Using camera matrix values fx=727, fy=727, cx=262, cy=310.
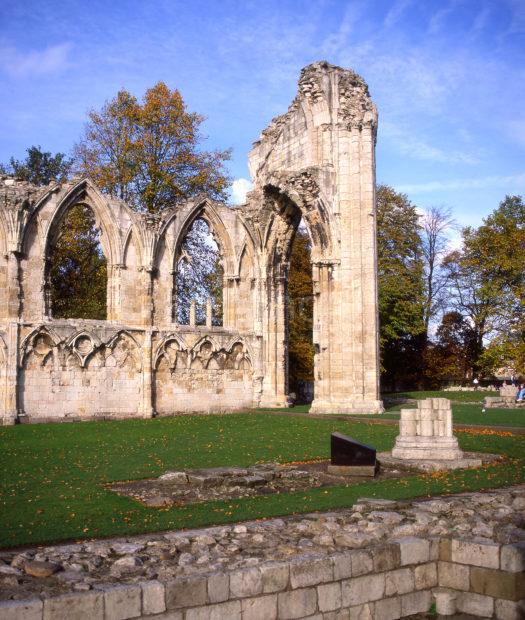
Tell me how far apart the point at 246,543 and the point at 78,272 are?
1003 inches

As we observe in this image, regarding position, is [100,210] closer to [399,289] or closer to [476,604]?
[399,289]

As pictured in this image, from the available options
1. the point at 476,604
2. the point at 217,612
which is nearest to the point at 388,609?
the point at 476,604

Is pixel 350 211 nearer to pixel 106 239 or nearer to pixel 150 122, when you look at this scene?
pixel 106 239

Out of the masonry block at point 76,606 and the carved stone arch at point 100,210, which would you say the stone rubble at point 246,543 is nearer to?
the masonry block at point 76,606

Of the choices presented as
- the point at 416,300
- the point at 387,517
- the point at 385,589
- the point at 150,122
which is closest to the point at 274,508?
the point at 387,517

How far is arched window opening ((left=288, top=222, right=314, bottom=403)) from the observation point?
2977cm

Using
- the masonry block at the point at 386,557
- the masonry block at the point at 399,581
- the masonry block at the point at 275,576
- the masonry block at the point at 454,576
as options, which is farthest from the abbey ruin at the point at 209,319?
the masonry block at the point at 275,576

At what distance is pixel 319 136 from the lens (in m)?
20.7

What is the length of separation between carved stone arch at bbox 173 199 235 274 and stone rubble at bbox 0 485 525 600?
53.4 feet

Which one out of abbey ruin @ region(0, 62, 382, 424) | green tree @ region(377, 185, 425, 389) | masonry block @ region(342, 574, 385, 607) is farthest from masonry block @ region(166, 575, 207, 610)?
green tree @ region(377, 185, 425, 389)

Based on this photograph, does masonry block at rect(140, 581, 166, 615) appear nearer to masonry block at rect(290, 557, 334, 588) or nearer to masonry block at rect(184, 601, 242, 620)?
masonry block at rect(184, 601, 242, 620)

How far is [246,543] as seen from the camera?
614cm

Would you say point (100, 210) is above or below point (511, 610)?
above

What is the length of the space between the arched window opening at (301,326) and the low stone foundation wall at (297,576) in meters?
21.5
